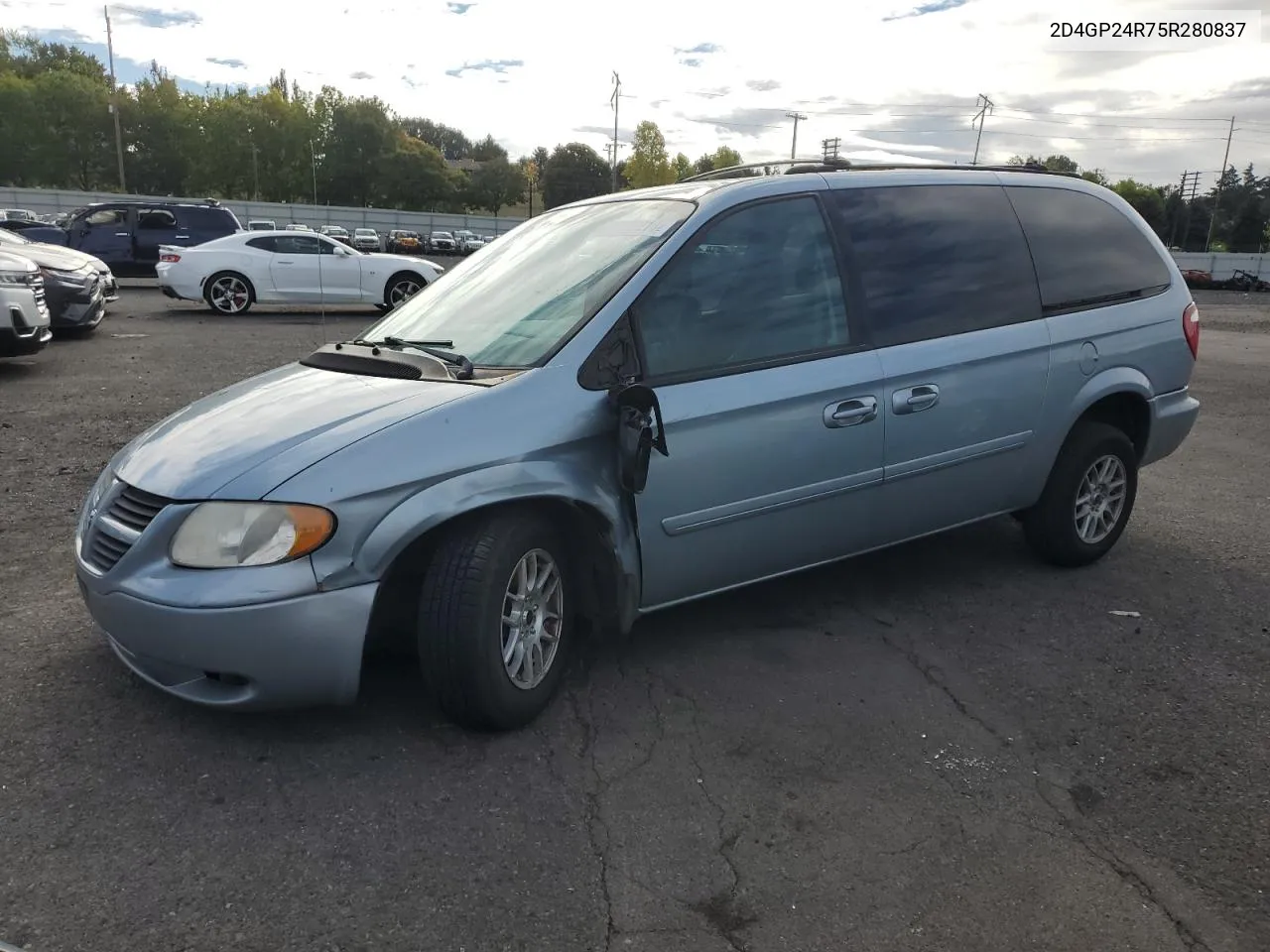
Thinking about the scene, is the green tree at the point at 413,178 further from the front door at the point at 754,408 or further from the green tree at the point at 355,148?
the front door at the point at 754,408

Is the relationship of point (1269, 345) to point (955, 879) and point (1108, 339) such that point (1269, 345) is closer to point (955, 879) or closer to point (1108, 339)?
point (1108, 339)

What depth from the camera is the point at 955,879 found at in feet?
8.62

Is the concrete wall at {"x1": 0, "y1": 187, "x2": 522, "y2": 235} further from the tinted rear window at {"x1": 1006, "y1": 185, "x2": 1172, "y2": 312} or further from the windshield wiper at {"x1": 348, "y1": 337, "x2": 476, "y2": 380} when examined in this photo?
the windshield wiper at {"x1": 348, "y1": 337, "x2": 476, "y2": 380}


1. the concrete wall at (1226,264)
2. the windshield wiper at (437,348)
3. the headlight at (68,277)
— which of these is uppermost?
the windshield wiper at (437,348)

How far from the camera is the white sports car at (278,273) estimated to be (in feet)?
55.5

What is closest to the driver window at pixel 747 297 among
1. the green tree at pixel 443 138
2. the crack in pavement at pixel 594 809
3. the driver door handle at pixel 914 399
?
the driver door handle at pixel 914 399

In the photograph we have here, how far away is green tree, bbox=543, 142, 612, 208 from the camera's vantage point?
95.4 m

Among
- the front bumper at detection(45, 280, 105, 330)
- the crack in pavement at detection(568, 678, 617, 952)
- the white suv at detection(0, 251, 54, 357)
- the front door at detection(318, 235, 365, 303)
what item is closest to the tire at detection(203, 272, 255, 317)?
the front door at detection(318, 235, 365, 303)

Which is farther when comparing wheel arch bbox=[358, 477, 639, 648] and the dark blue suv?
the dark blue suv

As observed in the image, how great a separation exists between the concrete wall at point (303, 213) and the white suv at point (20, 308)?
167 feet

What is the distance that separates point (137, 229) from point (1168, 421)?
21.6 meters

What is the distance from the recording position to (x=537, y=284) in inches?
154

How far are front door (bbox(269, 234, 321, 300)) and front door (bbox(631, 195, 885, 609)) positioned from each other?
1467 cm

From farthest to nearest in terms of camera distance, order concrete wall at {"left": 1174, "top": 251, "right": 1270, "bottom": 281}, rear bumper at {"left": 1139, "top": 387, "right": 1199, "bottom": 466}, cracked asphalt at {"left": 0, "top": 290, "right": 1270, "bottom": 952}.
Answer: concrete wall at {"left": 1174, "top": 251, "right": 1270, "bottom": 281}
rear bumper at {"left": 1139, "top": 387, "right": 1199, "bottom": 466}
cracked asphalt at {"left": 0, "top": 290, "right": 1270, "bottom": 952}
